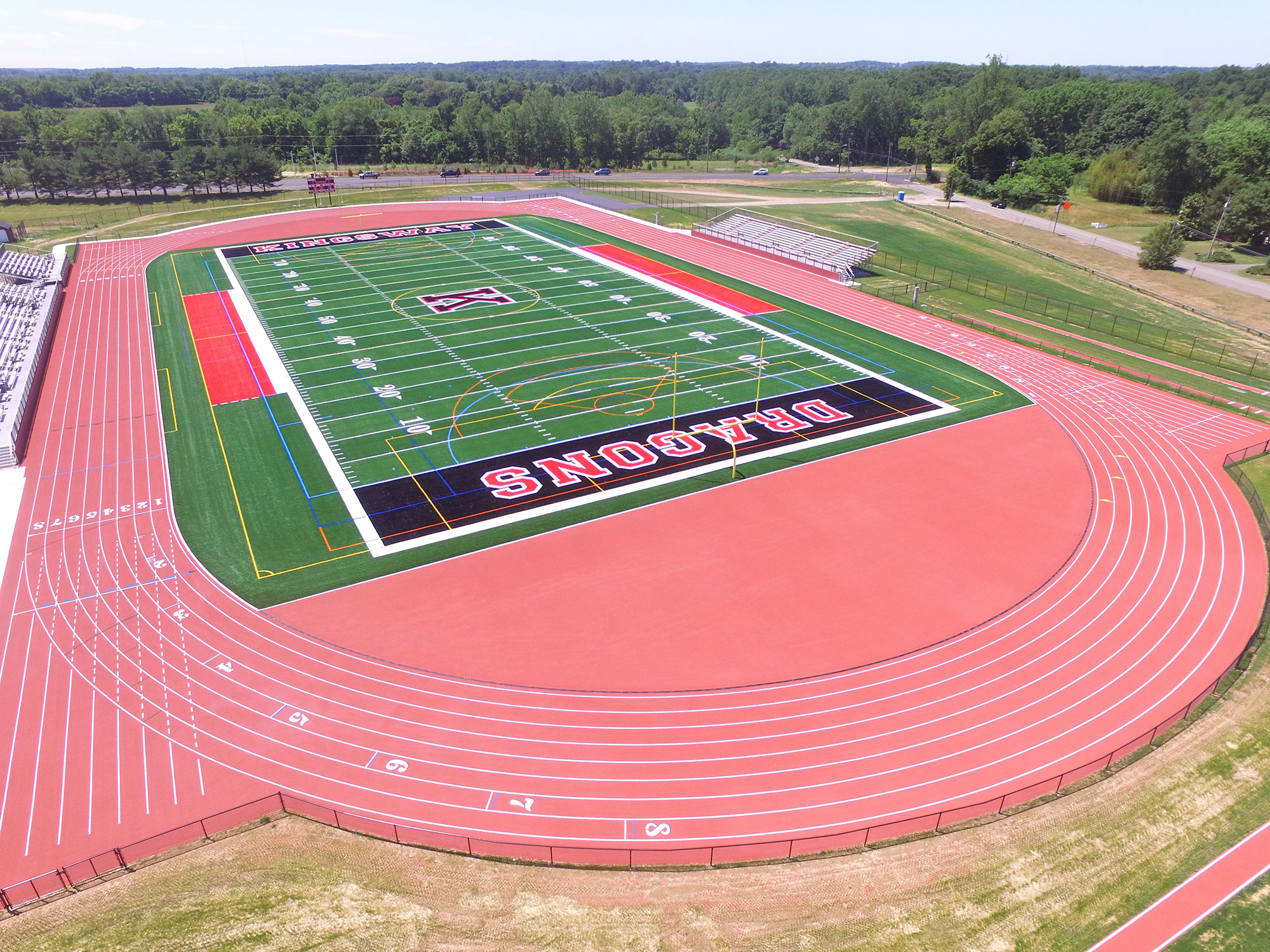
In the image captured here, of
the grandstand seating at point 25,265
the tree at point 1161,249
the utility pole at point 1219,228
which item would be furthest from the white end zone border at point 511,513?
the utility pole at point 1219,228

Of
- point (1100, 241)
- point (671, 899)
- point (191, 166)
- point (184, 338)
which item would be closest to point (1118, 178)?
point (1100, 241)

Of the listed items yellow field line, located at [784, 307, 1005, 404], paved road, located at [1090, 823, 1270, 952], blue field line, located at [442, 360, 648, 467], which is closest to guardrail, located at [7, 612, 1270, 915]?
paved road, located at [1090, 823, 1270, 952]

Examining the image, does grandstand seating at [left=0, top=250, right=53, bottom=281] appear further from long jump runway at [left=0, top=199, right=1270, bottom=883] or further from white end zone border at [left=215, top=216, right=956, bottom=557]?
long jump runway at [left=0, top=199, right=1270, bottom=883]

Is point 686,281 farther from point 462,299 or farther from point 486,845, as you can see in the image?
point 486,845

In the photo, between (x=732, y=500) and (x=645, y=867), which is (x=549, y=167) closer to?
(x=732, y=500)

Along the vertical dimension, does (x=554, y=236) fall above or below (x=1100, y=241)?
below

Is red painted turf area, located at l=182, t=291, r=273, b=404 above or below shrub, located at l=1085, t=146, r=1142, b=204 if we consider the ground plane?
below
